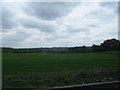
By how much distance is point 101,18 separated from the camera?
5.25 metres

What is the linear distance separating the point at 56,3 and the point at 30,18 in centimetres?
109

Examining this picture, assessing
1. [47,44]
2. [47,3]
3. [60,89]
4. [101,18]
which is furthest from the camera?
[101,18]

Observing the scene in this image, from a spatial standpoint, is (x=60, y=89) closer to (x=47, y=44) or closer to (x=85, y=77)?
(x=85, y=77)

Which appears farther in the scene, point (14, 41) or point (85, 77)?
point (85, 77)

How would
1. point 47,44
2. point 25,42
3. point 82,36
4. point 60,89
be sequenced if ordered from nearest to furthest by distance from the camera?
1. point 60,89
2. point 25,42
3. point 47,44
4. point 82,36

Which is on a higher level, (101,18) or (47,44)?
(101,18)

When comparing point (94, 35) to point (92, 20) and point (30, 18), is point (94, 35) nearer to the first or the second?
point (92, 20)

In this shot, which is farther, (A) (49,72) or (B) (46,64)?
(B) (46,64)

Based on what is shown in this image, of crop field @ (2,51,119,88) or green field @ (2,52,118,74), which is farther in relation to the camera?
green field @ (2,52,118,74)

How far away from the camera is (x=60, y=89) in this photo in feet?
4.21

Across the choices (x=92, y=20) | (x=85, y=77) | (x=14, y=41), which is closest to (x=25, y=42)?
(x=14, y=41)

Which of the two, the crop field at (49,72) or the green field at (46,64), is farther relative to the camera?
the green field at (46,64)

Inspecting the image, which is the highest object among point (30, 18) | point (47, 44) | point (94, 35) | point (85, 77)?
point (30, 18)

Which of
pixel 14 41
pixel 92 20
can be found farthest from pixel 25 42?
pixel 92 20
